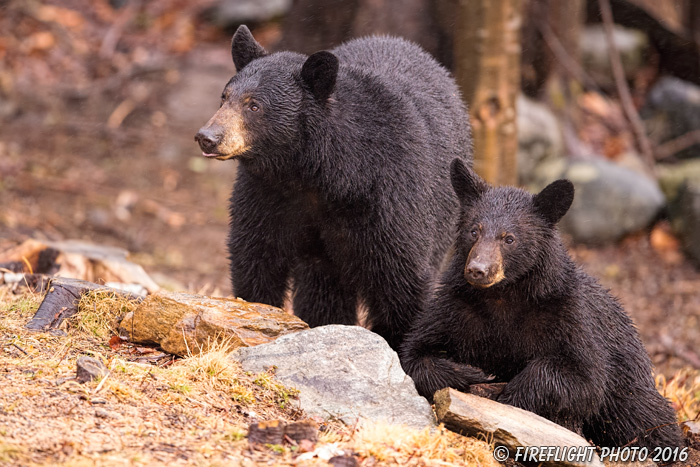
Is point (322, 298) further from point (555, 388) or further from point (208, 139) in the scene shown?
point (555, 388)

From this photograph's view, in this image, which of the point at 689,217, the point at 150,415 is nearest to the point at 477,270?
the point at 150,415

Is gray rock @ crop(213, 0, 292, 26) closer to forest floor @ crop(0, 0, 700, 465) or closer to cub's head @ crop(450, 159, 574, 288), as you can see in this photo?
forest floor @ crop(0, 0, 700, 465)

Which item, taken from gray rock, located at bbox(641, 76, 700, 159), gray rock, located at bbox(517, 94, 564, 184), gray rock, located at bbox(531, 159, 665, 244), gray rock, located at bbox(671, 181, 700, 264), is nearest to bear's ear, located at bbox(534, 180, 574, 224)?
gray rock, located at bbox(531, 159, 665, 244)

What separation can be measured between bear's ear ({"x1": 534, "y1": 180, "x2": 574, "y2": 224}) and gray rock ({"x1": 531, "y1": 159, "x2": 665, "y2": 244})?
7.05 metres

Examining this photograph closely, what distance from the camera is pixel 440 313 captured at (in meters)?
4.87

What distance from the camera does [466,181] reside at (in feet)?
15.8

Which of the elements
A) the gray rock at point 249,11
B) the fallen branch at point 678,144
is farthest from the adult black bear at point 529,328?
the gray rock at point 249,11

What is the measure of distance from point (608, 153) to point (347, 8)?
18.7 ft

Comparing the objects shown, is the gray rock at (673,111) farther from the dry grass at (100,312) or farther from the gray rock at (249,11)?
the dry grass at (100,312)

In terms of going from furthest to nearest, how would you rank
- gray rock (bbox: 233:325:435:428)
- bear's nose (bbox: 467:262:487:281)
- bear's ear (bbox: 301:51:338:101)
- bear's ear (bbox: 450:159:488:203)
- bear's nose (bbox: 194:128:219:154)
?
bear's ear (bbox: 301:51:338:101) < bear's ear (bbox: 450:159:488:203) < bear's nose (bbox: 194:128:219:154) < gray rock (bbox: 233:325:435:428) < bear's nose (bbox: 467:262:487:281)

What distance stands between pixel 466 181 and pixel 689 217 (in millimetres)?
7731

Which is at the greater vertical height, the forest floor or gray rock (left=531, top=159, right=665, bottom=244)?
gray rock (left=531, top=159, right=665, bottom=244)

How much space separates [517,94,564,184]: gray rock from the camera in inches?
482

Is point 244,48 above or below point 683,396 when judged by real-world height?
above
